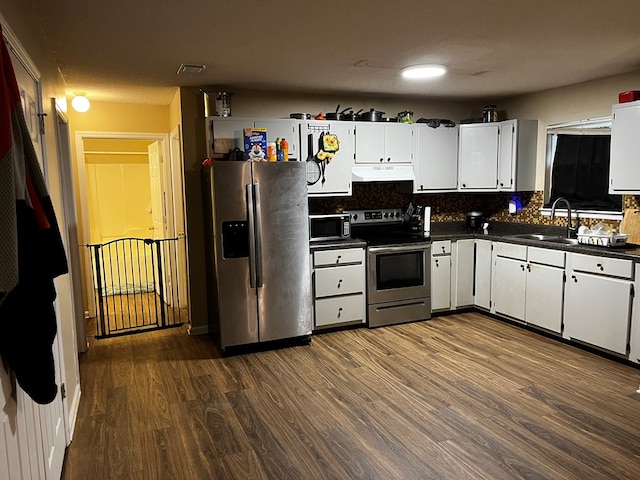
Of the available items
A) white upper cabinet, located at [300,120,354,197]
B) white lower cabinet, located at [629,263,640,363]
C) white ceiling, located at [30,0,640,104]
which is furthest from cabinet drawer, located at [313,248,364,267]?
white lower cabinet, located at [629,263,640,363]

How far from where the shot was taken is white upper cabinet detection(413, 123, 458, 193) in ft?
16.5

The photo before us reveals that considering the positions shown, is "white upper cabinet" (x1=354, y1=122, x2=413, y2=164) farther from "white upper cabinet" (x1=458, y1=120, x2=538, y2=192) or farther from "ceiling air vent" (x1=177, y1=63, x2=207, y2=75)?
"ceiling air vent" (x1=177, y1=63, x2=207, y2=75)

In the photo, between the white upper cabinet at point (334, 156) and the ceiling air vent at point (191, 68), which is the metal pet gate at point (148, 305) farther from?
the ceiling air vent at point (191, 68)

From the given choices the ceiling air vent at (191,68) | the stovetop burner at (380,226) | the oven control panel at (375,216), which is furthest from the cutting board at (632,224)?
the ceiling air vent at (191,68)

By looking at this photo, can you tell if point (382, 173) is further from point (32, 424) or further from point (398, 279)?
point (32, 424)

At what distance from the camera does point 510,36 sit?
296 cm

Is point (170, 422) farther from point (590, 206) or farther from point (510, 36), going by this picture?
point (590, 206)

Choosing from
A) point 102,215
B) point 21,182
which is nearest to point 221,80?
point 21,182

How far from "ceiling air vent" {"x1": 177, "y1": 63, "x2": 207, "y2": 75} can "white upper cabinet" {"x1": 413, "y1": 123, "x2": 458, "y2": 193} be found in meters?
2.38

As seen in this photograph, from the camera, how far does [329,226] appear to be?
15.3 ft

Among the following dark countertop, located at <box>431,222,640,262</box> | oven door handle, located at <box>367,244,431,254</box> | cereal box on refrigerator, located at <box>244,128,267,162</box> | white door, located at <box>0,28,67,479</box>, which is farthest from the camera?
oven door handle, located at <box>367,244,431,254</box>

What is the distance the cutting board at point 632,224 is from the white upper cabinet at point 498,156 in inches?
42.6

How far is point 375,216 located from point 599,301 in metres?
2.32

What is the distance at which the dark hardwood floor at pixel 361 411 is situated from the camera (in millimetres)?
2408
